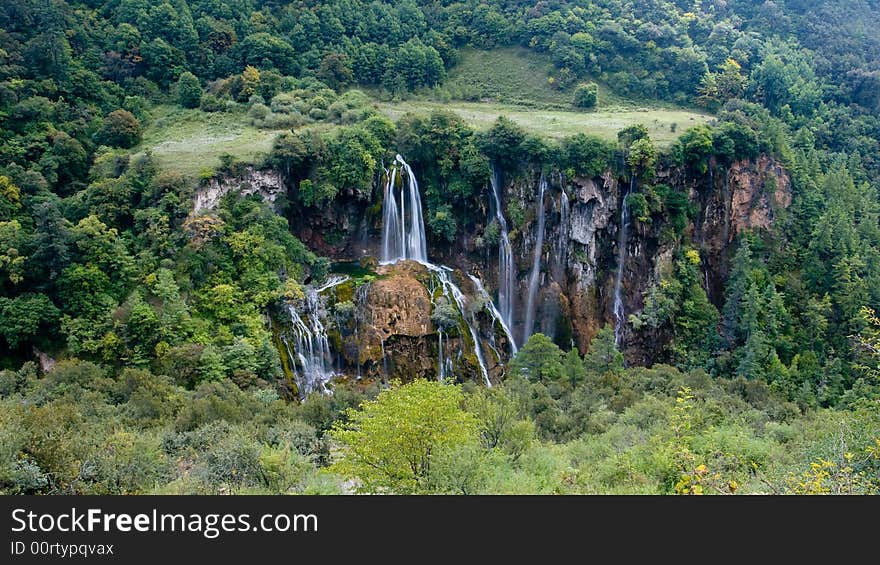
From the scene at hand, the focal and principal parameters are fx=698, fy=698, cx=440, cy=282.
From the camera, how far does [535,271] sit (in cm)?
3644

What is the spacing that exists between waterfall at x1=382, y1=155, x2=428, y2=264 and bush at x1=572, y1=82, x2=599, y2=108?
1841 centimetres

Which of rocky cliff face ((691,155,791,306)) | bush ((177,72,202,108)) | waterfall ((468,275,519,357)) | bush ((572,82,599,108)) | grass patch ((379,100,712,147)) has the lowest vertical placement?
waterfall ((468,275,519,357))

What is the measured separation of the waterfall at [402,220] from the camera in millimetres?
35812

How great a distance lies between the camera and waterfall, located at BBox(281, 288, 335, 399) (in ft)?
97.3

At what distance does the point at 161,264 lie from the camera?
29.4 m

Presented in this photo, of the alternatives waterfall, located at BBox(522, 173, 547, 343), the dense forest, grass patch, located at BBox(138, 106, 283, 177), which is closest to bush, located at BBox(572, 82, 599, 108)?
the dense forest

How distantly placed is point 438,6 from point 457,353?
114 feet

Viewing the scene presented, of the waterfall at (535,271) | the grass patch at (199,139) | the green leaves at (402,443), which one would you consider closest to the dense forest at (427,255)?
the green leaves at (402,443)

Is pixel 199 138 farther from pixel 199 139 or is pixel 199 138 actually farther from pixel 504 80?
pixel 504 80

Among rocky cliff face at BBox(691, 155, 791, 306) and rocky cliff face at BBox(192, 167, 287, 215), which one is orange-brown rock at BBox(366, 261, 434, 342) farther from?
rocky cliff face at BBox(691, 155, 791, 306)

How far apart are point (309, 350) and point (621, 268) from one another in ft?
55.3

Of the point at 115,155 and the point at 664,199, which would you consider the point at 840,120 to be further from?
the point at 115,155

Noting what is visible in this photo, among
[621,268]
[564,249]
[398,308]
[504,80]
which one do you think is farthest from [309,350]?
[504,80]

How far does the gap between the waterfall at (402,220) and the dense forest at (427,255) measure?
330 mm
